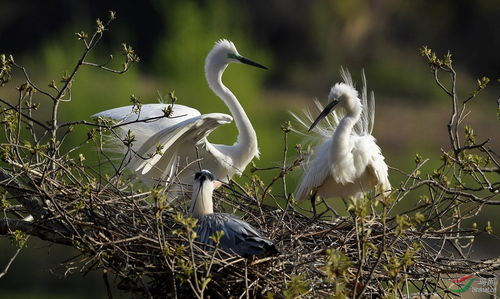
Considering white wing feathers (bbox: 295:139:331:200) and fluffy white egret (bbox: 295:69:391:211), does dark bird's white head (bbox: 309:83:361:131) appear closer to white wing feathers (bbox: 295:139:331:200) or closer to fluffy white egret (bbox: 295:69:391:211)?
fluffy white egret (bbox: 295:69:391:211)

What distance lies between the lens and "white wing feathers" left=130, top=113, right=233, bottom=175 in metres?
4.92

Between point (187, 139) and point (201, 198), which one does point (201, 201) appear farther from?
point (187, 139)

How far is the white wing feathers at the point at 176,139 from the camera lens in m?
4.92

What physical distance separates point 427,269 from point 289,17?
65.9ft

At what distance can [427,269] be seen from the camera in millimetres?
4035

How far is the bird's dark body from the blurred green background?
7453mm

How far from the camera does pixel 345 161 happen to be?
17.6ft

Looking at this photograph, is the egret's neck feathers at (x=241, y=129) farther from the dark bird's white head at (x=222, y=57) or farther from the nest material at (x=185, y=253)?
the nest material at (x=185, y=253)

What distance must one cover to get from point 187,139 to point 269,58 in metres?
14.2

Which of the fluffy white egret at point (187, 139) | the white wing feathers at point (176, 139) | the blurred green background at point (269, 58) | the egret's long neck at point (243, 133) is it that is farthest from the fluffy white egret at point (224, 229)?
the blurred green background at point (269, 58)

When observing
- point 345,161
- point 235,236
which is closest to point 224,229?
point 235,236

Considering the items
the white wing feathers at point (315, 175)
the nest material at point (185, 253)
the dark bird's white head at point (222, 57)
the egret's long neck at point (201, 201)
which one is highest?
the dark bird's white head at point (222, 57)

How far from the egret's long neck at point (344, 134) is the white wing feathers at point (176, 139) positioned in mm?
601

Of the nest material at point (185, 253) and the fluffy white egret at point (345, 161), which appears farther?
the fluffy white egret at point (345, 161)
